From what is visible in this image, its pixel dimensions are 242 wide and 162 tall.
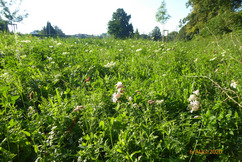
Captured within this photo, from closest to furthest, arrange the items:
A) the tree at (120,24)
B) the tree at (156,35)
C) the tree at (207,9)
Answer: the tree at (156,35)
the tree at (207,9)
the tree at (120,24)

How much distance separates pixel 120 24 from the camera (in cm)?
5194

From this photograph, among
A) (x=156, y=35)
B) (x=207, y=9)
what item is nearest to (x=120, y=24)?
(x=207, y=9)

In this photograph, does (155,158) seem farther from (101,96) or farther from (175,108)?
(101,96)

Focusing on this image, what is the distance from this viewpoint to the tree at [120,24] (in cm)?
4881

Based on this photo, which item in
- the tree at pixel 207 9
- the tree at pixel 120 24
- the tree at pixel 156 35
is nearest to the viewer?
the tree at pixel 156 35

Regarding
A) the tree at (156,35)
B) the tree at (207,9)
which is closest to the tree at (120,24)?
the tree at (207,9)

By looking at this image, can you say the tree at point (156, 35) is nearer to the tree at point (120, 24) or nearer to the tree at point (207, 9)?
the tree at point (207, 9)

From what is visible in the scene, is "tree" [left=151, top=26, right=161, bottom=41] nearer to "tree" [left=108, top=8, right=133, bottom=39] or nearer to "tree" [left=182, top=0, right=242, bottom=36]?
"tree" [left=182, top=0, right=242, bottom=36]

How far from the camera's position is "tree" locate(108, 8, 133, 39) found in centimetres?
4881

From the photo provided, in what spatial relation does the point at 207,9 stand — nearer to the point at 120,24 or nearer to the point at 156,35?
the point at 156,35

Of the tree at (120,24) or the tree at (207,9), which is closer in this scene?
the tree at (207,9)

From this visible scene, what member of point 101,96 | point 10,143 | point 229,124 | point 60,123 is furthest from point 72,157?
point 229,124

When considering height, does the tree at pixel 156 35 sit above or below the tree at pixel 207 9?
below

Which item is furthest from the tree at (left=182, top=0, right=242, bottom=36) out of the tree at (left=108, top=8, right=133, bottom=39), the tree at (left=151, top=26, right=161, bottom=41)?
the tree at (left=108, top=8, right=133, bottom=39)
